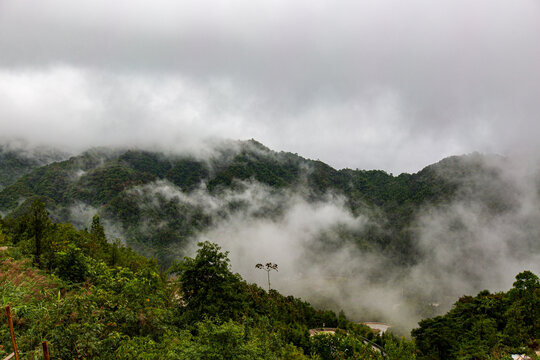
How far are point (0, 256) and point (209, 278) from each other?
1357 cm

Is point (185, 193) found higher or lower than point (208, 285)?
higher

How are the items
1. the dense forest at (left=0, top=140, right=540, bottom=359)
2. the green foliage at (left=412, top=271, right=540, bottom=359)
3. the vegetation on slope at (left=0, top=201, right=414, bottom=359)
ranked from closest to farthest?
the vegetation on slope at (left=0, top=201, right=414, bottom=359), the dense forest at (left=0, top=140, right=540, bottom=359), the green foliage at (left=412, top=271, right=540, bottom=359)

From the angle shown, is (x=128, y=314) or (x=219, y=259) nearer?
(x=128, y=314)

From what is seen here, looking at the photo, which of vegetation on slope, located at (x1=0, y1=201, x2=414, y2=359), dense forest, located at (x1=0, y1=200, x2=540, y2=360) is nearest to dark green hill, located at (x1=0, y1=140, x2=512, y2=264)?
dense forest, located at (x1=0, y1=200, x2=540, y2=360)

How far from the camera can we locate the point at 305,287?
128125 millimetres

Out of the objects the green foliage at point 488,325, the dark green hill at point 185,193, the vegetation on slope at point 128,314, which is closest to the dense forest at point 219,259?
the vegetation on slope at point 128,314

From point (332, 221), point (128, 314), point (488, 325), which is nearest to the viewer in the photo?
point (128, 314)

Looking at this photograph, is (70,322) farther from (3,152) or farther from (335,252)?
(3,152)

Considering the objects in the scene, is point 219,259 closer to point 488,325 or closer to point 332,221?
point 488,325

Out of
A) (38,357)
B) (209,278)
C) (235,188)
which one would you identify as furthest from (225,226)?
(38,357)

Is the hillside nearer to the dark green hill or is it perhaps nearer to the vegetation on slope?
the dark green hill

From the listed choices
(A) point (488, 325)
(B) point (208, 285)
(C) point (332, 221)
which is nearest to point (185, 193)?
(C) point (332, 221)

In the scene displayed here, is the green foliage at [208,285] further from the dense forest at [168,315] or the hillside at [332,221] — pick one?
the hillside at [332,221]

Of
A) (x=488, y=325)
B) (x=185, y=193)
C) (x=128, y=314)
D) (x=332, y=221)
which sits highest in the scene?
(x=185, y=193)
